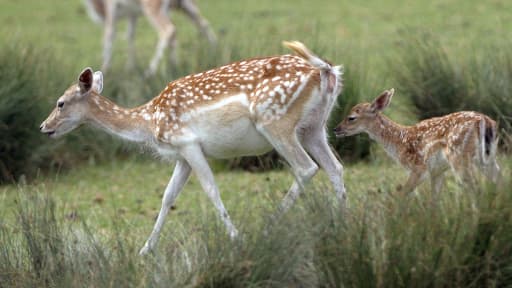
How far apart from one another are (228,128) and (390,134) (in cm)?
141

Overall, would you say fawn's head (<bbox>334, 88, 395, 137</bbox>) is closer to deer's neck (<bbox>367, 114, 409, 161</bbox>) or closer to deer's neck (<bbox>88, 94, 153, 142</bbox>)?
deer's neck (<bbox>367, 114, 409, 161</bbox>)

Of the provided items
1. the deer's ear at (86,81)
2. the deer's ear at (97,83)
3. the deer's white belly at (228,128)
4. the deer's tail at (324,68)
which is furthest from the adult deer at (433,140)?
the deer's ear at (86,81)

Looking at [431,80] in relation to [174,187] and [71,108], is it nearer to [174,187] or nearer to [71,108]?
[174,187]

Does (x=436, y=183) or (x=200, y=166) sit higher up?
(x=436, y=183)

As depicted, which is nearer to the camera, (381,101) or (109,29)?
(381,101)

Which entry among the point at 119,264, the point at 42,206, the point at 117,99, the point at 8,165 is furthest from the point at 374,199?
the point at 117,99

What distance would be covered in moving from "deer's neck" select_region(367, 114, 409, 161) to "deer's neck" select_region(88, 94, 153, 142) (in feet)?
5.42

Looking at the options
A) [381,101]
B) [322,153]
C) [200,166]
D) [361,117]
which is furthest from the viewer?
[361,117]

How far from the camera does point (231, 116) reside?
Result: 7695mm

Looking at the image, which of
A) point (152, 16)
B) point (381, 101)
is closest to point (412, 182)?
point (381, 101)

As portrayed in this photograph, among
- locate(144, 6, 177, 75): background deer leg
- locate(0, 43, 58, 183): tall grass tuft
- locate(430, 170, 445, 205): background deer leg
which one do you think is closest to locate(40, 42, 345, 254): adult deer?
locate(430, 170, 445, 205): background deer leg

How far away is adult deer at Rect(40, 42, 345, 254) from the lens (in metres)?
7.53

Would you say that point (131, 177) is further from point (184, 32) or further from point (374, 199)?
point (184, 32)

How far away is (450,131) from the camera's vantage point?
773cm
